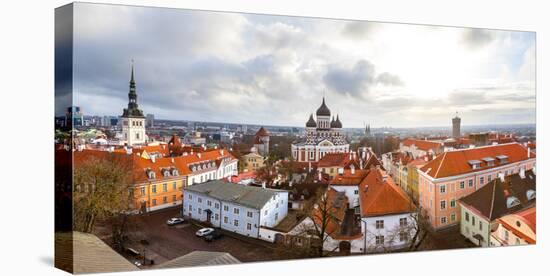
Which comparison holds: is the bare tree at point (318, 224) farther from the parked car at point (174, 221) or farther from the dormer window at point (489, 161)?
the dormer window at point (489, 161)

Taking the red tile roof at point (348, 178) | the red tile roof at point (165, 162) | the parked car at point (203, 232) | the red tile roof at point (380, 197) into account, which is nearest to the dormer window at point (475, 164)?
the red tile roof at point (380, 197)

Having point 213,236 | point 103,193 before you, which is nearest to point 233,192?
point 213,236

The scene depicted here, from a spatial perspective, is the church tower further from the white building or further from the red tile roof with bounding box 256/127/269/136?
the red tile roof with bounding box 256/127/269/136

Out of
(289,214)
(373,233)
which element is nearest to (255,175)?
(289,214)

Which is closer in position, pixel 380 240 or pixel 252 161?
pixel 252 161

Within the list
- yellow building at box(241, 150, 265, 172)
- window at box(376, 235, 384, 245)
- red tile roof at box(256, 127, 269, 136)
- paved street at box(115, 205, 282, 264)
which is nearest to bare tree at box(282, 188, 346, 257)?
paved street at box(115, 205, 282, 264)

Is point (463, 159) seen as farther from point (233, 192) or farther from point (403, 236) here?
point (233, 192)
